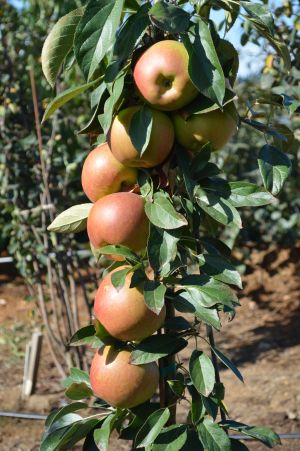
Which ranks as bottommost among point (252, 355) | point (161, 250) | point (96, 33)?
point (252, 355)

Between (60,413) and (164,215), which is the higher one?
(164,215)

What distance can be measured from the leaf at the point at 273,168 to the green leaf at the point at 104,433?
53 centimetres

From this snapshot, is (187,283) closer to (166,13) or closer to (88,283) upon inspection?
(166,13)

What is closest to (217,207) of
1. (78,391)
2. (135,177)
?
(135,177)

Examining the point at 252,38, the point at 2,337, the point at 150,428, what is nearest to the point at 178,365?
the point at 150,428

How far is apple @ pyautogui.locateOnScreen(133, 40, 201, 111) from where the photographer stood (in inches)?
41.9

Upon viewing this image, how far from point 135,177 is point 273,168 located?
0.24 meters

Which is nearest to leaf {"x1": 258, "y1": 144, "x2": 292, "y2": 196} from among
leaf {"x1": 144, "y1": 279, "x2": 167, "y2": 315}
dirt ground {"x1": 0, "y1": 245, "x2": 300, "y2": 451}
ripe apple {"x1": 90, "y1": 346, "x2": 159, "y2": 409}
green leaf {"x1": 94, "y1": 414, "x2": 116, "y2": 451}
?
leaf {"x1": 144, "y1": 279, "x2": 167, "y2": 315}

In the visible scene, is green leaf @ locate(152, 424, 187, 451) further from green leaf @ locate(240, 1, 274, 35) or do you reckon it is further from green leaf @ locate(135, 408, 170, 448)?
green leaf @ locate(240, 1, 274, 35)

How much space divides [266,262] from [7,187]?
2.89m

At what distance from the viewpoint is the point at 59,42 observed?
1.17m

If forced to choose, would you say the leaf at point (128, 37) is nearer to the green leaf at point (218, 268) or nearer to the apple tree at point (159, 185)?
the apple tree at point (159, 185)

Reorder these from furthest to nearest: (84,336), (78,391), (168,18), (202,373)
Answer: (78,391) < (84,336) < (202,373) < (168,18)

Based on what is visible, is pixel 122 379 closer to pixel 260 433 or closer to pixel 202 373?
pixel 202 373
